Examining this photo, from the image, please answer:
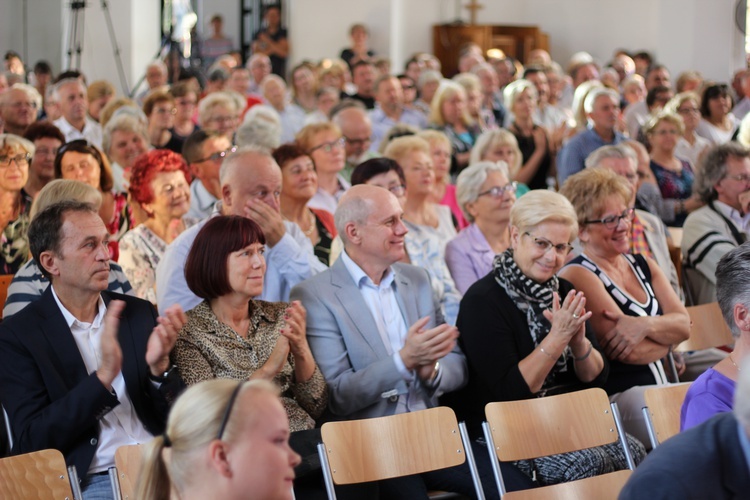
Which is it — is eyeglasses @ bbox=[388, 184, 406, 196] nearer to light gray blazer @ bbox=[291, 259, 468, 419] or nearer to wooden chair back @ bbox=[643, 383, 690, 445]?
light gray blazer @ bbox=[291, 259, 468, 419]

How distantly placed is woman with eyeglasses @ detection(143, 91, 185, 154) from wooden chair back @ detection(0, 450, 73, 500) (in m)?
4.58

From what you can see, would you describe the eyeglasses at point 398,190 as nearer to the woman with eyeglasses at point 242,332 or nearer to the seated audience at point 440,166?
the seated audience at point 440,166

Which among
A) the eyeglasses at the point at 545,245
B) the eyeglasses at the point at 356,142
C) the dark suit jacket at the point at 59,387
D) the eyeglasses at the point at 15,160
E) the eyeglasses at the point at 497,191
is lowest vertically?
the dark suit jacket at the point at 59,387

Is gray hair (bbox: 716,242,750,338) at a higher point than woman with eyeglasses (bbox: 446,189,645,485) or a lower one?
higher

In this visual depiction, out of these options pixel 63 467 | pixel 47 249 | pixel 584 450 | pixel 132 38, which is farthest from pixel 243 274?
pixel 132 38

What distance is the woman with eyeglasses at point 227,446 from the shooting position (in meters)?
1.73

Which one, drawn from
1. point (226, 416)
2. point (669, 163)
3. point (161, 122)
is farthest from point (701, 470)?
point (161, 122)

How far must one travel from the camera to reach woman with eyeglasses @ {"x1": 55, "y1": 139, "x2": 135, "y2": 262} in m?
4.68

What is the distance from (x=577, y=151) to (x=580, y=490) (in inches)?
172

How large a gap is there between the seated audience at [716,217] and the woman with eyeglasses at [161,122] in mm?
3571

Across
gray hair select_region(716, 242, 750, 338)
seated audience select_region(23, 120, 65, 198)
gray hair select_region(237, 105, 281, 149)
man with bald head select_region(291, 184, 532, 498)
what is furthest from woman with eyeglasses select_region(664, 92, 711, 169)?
gray hair select_region(716, 242, 750, 338)

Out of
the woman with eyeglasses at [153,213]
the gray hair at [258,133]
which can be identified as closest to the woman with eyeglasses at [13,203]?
the woman with eyeglasses at [153,213]

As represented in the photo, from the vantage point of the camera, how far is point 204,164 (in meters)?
4.99

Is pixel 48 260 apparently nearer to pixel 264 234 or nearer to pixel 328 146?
pixel 264 234
